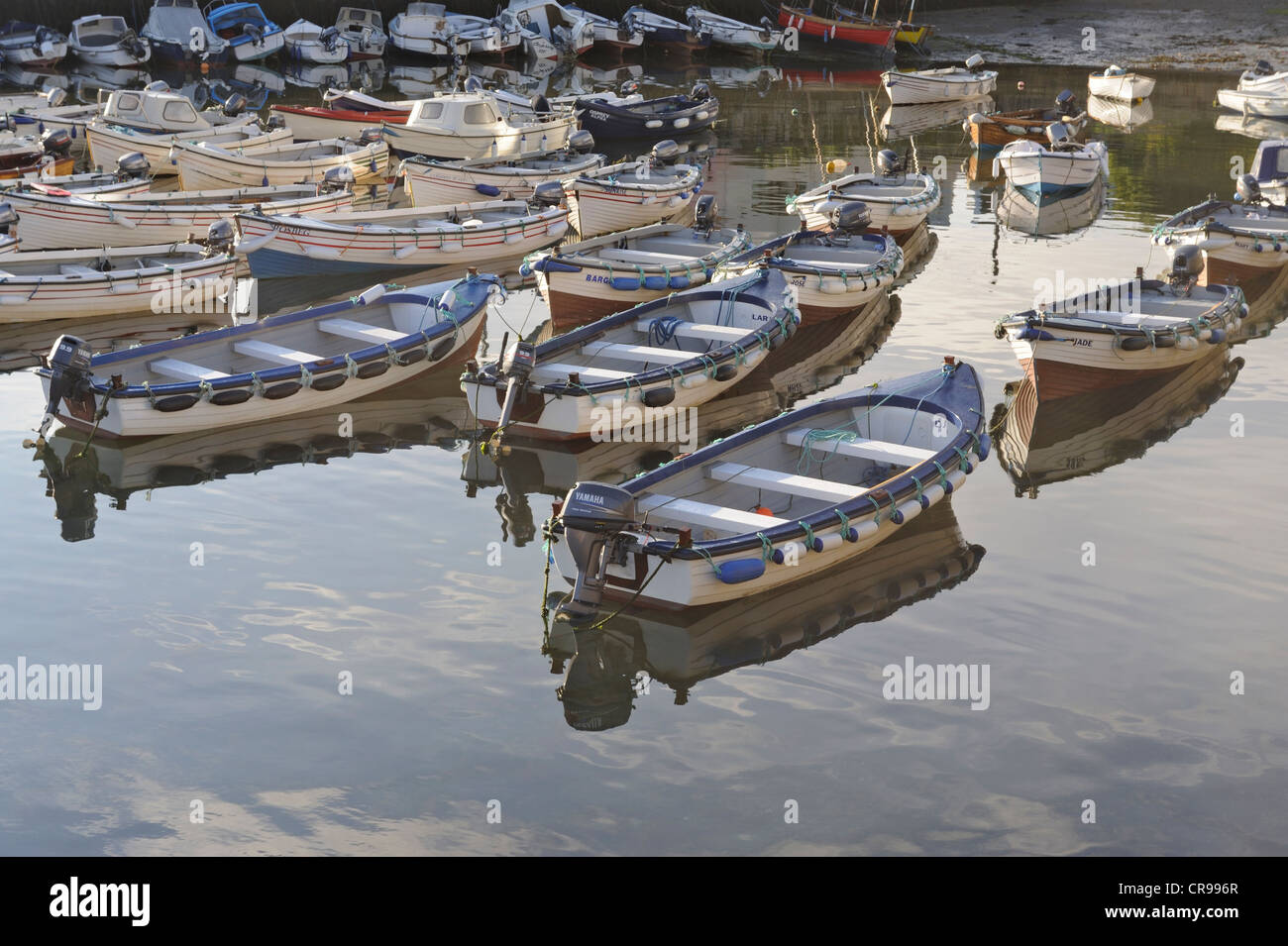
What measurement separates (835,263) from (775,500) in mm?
9705

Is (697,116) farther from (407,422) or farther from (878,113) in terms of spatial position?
(407,422)

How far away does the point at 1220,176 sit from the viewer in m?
33.7

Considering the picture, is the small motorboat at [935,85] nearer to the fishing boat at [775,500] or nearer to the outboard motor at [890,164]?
the outboard motor at [890,164]

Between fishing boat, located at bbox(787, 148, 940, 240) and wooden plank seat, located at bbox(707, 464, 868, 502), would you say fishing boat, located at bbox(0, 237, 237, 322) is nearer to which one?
fishing boat, located at bbox(787, 148, 940, 240)

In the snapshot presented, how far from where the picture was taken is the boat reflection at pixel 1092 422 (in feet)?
52.2

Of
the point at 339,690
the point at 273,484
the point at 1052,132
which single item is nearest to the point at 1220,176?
the point at 1052,132

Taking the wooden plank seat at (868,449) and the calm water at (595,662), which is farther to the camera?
the wooden plank seat at (868,449)

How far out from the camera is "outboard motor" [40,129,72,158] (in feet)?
97.0

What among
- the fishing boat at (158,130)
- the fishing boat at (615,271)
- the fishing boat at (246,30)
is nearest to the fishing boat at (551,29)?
the fishing boat at (246,30)

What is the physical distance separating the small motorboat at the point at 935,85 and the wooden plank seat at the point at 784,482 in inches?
1371

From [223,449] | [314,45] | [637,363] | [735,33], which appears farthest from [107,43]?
[637,363]

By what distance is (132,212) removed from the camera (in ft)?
77.9

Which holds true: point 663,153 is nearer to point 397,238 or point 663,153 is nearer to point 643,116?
point 397,238

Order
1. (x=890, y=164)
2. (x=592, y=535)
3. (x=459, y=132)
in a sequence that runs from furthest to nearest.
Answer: (x=459, y=132), (x=890, y=164), (x=592, y=535)
